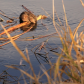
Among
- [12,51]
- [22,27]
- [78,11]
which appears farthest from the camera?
[78,11]

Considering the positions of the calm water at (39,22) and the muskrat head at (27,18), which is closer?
the calm water at (39,22)

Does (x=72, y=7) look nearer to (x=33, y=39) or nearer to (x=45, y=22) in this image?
(x=45, y=22)

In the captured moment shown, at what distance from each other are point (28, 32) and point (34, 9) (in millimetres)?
1521

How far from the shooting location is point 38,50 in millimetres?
2146

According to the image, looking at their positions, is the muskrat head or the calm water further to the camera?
the muskrat head

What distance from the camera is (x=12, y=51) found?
2135 mm

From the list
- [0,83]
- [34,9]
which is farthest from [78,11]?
[0,83]

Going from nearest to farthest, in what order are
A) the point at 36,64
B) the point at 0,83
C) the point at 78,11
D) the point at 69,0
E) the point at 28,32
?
the point at 0,83
the point at 36,64
the point at 28,32
the point at 78,11
the point at 69,0

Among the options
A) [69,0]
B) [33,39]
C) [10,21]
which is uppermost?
[69,0]

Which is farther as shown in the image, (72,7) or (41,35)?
(72,7)

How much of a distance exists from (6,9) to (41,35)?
192 cm

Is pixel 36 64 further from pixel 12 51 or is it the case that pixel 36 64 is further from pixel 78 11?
pixel 78 11

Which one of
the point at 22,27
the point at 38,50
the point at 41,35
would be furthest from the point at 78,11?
the point at 38,50

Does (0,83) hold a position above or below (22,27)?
below
